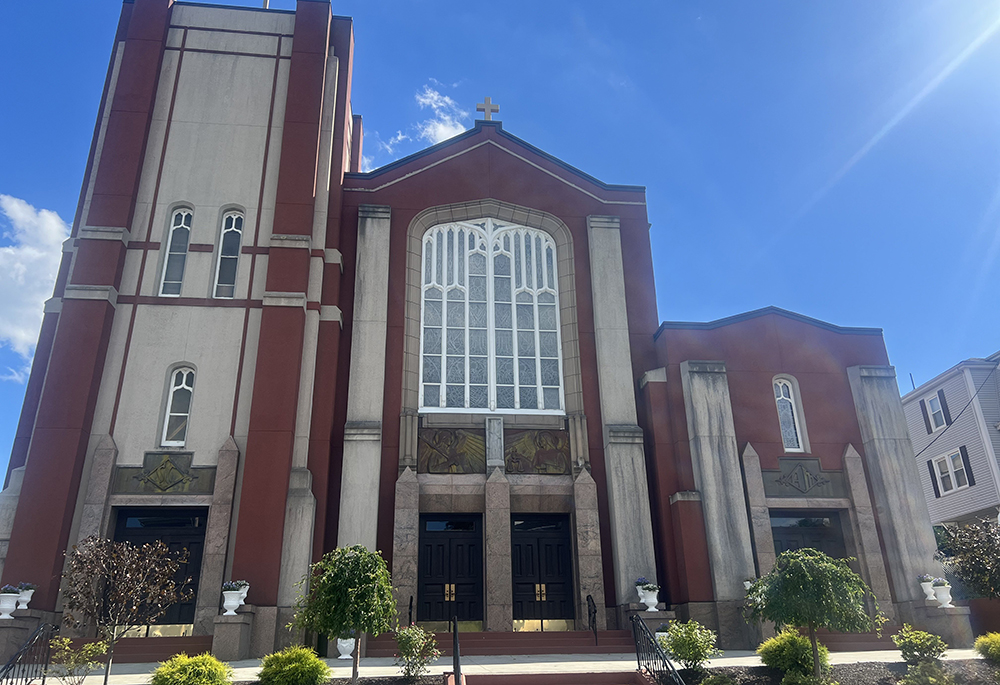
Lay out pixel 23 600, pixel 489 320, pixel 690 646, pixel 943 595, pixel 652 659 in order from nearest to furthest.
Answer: pixel 690 646
pixel 652 659
pixel 23 600
pixel 943 595
pixel 489 320

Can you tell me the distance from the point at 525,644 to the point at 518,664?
218cm

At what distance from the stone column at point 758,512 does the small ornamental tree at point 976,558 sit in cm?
484

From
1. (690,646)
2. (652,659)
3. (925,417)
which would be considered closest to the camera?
(690,646)

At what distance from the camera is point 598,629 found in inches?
734

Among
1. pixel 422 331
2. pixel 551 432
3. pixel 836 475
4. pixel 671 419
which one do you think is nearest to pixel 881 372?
pixel 836 475

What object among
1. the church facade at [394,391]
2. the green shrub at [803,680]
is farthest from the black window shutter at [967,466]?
the green shrub at [803,680]

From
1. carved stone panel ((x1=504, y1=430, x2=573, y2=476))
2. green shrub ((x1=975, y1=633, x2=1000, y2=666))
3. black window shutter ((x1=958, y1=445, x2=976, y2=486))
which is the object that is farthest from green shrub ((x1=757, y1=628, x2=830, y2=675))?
black window shutter ((x1=958, y1=445, x2=976, y2=486))

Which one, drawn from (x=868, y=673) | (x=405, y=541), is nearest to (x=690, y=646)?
(x=868, y=673)

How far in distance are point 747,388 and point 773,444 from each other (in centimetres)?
172

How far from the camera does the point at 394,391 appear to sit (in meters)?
20.9

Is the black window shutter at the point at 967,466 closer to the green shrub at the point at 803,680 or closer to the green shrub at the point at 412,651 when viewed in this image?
the green shrub at the point at 803,680

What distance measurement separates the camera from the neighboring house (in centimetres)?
3022

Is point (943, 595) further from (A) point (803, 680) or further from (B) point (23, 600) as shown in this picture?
(B) point (23, 600)

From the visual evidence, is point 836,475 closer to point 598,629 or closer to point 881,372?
point 881,372
